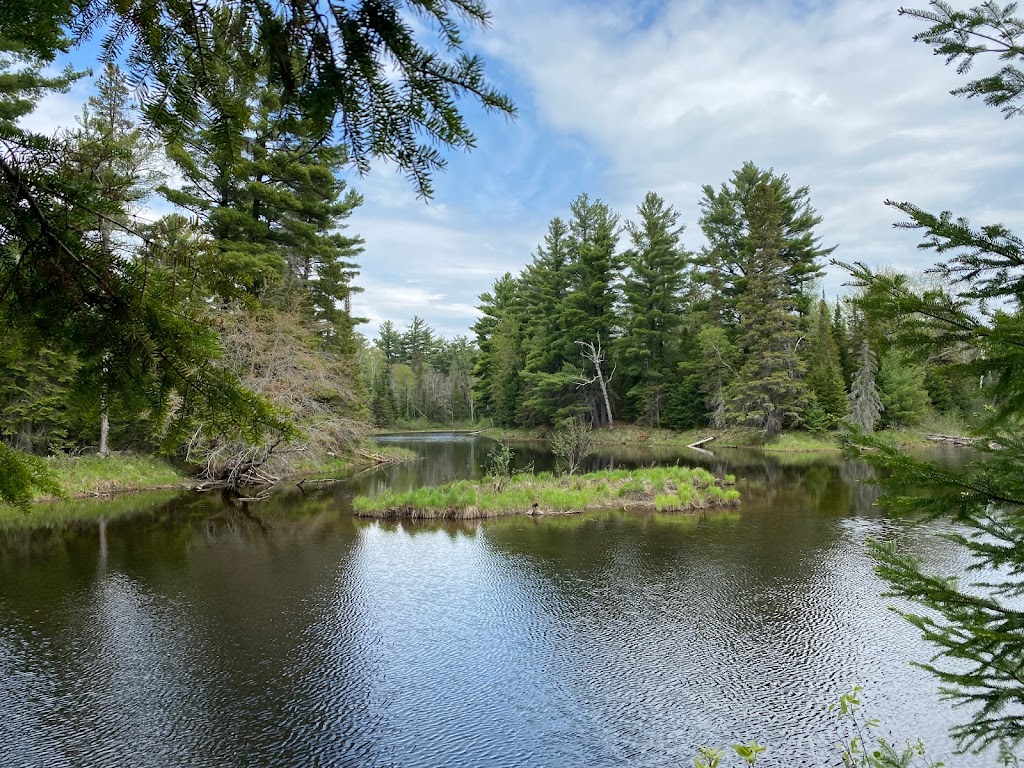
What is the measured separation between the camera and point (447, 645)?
7.15m

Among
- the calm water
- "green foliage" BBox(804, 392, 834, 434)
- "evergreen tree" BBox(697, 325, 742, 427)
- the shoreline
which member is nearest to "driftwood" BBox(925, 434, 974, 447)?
"green foliage" BBox(804, 392, 834, 434)

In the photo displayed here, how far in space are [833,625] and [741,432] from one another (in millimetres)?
26321

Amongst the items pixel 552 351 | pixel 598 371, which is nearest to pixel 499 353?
pixel 552 351

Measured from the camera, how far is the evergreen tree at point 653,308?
35.5 meters

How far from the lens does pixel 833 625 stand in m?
7.59

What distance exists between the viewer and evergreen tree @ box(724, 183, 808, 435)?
3011cm

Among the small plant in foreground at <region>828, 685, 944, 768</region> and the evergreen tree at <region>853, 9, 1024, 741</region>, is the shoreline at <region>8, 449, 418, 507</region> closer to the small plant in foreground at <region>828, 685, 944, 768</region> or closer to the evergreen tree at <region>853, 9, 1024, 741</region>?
the small plant in foreground at <region>828, 685, 944, 768</region>

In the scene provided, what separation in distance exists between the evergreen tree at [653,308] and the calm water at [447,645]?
79.2 ft

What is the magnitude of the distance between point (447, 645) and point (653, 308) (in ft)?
103

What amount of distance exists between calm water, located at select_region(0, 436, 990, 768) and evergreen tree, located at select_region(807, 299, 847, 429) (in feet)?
68.0

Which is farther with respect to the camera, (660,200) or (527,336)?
(527,336)

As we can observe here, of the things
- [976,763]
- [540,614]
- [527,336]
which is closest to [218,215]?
[540,614]

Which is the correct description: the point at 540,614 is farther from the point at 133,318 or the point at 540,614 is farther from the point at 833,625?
the point at 133,318

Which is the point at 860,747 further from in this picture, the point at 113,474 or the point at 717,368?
the point at 717,368
